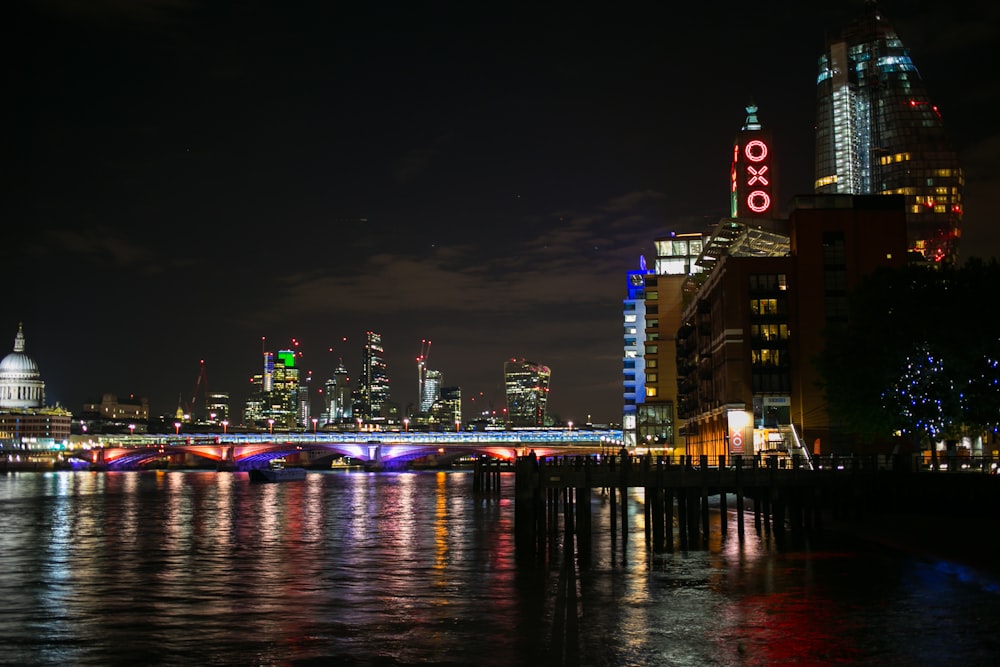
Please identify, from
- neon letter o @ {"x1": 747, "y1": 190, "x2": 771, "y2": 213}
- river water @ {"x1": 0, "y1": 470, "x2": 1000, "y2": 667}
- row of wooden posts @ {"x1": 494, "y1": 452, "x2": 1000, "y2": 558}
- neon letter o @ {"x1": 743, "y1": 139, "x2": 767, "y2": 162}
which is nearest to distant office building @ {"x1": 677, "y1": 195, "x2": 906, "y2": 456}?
neon letter o @ {"x1": 747, "y1": 190, "x2": 771, "y2": 213}

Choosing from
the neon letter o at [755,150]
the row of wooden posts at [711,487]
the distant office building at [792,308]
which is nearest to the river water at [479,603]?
the row of wooden posts at [711,487]

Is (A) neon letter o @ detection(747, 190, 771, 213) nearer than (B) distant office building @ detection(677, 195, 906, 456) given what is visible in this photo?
No

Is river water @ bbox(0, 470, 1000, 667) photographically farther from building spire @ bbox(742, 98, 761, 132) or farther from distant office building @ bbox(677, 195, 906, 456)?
building spire @ bbox(742, 98, 761, 132)

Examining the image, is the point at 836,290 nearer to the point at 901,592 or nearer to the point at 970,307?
the point at 970,307

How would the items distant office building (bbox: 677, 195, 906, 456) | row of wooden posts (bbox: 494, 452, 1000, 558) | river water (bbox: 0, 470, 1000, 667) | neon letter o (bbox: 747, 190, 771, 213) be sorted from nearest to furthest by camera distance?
river water (bbox: 0, 470, 1000, 667) → row of wooden posts (bbox: 494, 452, 1000, 558) → distant office building (bbox: 677, 195, 906, 456) → neon letter o (bbox: 747, 190, 771, 213)

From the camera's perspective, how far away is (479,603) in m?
40.6

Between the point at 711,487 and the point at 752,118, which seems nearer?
the point at 711,487

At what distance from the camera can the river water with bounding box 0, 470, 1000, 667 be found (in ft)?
103

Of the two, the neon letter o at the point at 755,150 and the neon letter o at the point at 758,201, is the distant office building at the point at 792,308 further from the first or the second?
the neon letter o at the point at 755,150

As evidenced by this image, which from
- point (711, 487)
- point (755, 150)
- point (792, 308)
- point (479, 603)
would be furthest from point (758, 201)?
point (479, 603)

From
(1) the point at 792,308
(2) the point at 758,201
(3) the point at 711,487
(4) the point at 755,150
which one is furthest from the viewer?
(4) the point at 755,150

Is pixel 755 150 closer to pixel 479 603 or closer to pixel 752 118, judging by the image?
pixel 752 118

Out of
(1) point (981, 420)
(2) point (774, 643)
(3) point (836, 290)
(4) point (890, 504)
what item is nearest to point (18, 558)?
(2) point (774, 643)

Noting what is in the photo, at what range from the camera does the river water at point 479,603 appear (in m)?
31.3
